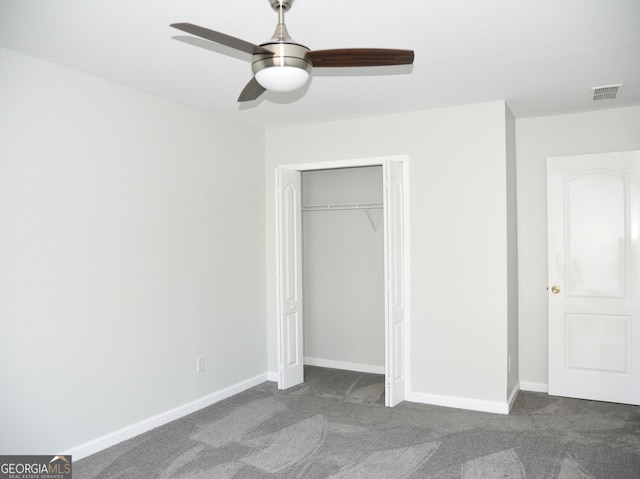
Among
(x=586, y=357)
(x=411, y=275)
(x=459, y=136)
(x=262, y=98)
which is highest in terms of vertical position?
(x=262, y=98)

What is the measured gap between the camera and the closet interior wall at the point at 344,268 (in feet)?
18.3

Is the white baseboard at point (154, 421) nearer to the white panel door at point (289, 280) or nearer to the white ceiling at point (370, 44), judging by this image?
the white panel door at point (289, 280)

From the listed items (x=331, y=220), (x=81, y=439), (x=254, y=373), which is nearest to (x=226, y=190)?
(x=331, y=220)

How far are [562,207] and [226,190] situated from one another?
10.3ft

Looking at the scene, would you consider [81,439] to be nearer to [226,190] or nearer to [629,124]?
[226,190]

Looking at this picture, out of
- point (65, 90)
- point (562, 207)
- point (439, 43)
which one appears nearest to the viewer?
point (439, 43)

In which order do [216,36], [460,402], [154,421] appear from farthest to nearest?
1. [460,402]
2. [154,421]
3. [216,36]

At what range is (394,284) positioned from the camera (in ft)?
14.6

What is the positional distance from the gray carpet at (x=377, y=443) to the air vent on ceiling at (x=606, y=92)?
8.49 ft

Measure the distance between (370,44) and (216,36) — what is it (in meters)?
1.27

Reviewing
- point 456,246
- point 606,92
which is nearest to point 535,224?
point 456,246

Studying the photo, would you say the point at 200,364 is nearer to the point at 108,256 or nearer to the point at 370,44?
the point at 108,256

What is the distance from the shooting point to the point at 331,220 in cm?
583

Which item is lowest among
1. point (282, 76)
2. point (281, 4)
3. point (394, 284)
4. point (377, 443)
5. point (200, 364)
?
point (377, 443)
